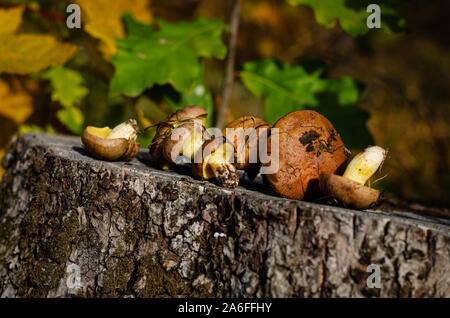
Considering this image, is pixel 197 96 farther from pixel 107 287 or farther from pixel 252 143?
pixel 107 287

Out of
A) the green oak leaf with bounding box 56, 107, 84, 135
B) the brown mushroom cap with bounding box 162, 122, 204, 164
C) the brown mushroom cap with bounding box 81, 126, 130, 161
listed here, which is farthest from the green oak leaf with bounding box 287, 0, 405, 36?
the green oak leaf with bounding box 56, 107, 84, 135

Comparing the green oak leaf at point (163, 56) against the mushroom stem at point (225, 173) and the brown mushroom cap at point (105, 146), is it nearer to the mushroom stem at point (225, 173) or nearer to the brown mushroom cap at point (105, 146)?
the brown mushroom cap at point (105, 146)

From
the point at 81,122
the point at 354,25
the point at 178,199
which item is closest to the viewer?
the point at 178,199

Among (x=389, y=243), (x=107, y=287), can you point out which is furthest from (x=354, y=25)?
(x=107, y=287)

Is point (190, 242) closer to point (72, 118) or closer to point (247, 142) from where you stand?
point (247, 142)

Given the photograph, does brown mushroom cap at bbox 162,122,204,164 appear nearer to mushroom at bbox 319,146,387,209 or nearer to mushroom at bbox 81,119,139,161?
mushroom at bbox 81,119,139,161

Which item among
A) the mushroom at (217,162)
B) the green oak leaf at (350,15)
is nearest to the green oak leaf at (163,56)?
the green oak leaf at (350,15)
